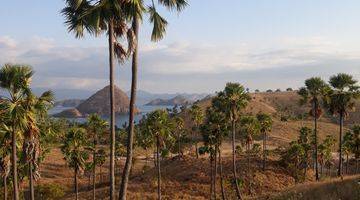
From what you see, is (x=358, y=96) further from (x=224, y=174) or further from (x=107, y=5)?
(x=107, y=5)

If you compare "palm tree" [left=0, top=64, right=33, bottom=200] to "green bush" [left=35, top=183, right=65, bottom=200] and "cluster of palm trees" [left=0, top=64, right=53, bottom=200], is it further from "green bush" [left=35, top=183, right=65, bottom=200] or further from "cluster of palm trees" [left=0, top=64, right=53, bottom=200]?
"green bush" [left=35, top=183, right=65, bottom=200]

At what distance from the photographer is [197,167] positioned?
8050 centimetres

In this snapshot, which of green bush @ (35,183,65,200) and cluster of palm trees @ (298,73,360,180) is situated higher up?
cluster of palm trees @ (298,73,360,180)

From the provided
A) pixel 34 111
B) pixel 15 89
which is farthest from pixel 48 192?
pixel 15 89

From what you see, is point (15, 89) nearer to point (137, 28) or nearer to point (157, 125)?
point (137, 28)

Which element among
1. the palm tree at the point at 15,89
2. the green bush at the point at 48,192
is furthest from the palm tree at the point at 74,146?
the palm tree at the point at 15,89

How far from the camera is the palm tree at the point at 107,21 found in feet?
63.2

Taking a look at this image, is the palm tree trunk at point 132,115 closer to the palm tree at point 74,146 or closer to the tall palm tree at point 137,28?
the tall palm tree at point 137,28

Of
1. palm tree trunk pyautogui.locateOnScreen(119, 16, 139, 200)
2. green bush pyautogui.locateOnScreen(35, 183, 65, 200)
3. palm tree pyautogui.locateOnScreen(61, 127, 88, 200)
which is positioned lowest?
green bush pyautogui.locateOnScreen(35, 183, 65, 200)

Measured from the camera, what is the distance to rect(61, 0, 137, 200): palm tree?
19.3 m

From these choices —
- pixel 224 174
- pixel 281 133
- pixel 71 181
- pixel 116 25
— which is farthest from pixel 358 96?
pixel 281 133

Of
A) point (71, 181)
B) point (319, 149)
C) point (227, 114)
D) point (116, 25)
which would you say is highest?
point (116, 25)

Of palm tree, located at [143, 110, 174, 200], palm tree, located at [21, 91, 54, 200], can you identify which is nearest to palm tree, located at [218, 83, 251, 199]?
palm tree, located at [143, 110, 174, 200]

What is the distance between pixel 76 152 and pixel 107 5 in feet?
112
